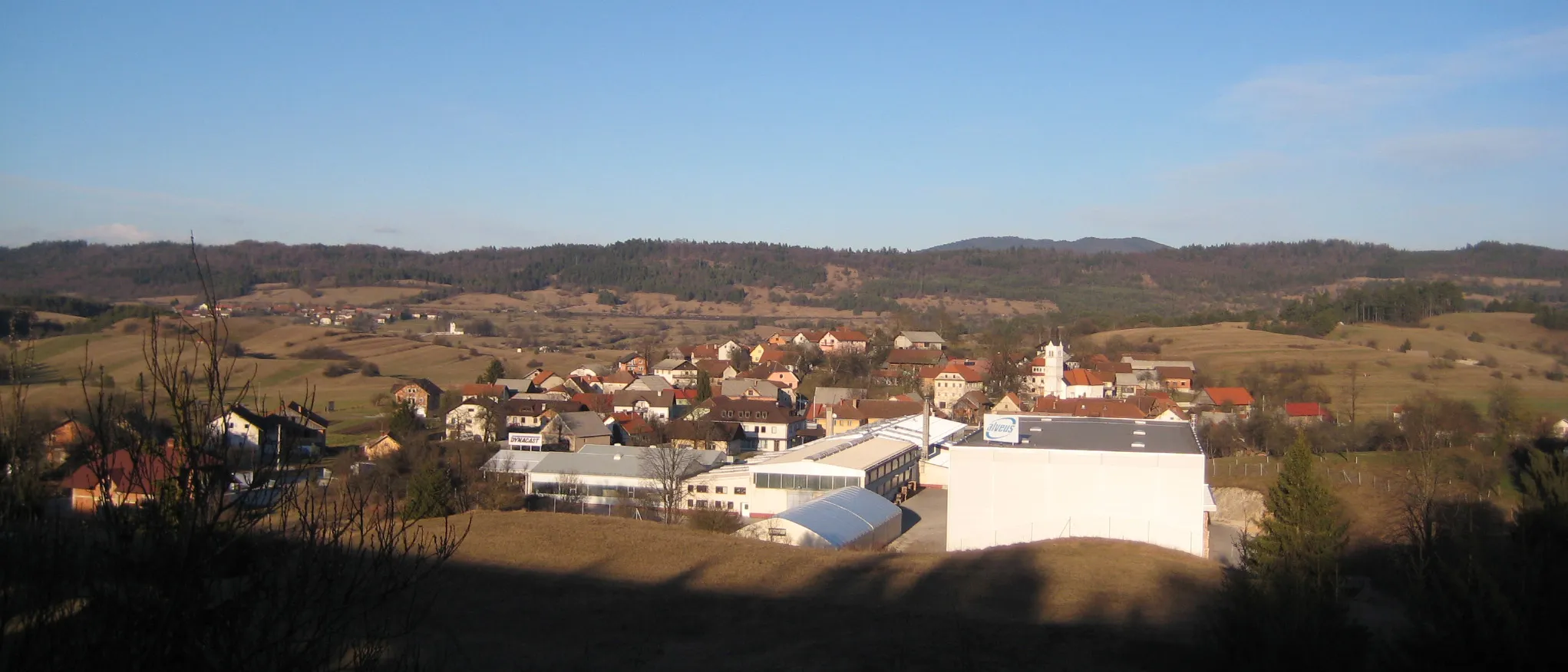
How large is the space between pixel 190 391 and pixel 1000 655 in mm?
8542

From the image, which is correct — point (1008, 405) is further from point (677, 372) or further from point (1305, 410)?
point (677, 372)

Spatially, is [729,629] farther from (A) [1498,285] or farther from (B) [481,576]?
(A) [1498,285]

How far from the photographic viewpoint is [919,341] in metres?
63.0

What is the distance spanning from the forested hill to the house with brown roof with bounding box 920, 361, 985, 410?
5721 centimetres

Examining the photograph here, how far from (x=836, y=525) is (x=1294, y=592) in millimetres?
11679

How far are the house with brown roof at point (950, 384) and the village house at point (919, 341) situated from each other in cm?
953

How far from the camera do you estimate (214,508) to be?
367cm

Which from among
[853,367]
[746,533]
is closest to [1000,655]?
[746,533]

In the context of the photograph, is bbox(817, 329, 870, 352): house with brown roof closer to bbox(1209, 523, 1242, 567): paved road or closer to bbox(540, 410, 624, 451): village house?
bbox(540, 410, 624, 451): village house

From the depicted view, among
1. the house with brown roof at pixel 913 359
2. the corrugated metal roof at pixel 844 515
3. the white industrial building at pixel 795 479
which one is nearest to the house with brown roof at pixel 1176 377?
the house with brown roof at pixel 913 359

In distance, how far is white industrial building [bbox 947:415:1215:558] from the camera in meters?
19.3

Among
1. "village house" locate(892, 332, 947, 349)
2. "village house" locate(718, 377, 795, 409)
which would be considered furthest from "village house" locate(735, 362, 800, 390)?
"village house" locate(892, 332, 947, 349)

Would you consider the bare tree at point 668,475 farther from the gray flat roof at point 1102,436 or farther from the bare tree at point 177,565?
the bare tree at point 177,565

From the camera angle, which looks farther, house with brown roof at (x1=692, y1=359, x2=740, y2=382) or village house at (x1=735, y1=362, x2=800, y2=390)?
house with brown roof at (x1=692, y1=359, x2=740, y2=382)
